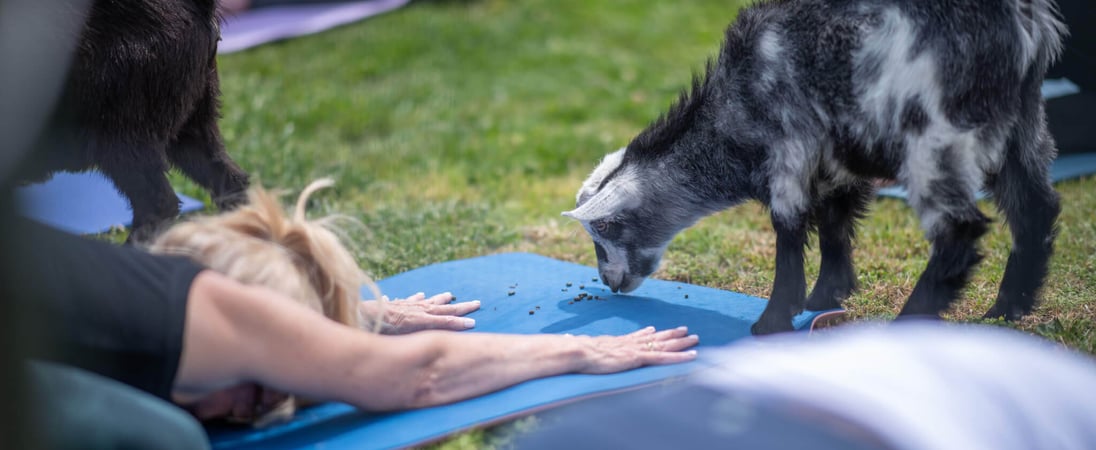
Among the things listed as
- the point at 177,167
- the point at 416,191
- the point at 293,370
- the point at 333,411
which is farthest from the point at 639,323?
the point at 416,191

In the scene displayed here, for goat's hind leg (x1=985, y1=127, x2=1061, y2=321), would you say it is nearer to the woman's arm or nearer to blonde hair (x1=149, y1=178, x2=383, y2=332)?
the woman's arm

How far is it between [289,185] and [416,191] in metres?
0.80

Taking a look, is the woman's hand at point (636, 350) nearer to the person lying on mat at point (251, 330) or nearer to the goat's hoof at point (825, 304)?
the person lying on mat at point (251, 330)

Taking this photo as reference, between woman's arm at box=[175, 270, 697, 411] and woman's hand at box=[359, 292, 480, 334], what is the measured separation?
534 millimetres

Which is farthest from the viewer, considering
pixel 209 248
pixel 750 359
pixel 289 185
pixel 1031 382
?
pixel 289 185

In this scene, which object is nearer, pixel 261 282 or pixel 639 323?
pixel 261 282

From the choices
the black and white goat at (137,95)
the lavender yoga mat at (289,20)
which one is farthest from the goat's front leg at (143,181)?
the lavender yoga mat at (289,20)

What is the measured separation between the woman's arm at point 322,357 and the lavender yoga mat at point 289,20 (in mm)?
6777

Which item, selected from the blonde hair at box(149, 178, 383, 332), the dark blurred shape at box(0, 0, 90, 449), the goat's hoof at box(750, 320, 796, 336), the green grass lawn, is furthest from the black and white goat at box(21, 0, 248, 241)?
the goat's hoof at box(750, 320, 796, 336)

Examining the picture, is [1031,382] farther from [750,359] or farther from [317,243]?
[317,243]

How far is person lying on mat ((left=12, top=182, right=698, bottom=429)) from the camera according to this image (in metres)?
2.51

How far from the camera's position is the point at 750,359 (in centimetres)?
242

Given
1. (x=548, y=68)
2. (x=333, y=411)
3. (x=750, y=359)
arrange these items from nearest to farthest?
(x=750, y=359) → (x=333, y=411) → (x=548, y=68)

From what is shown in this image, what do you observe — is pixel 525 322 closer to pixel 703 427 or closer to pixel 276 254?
pixel 276 254
